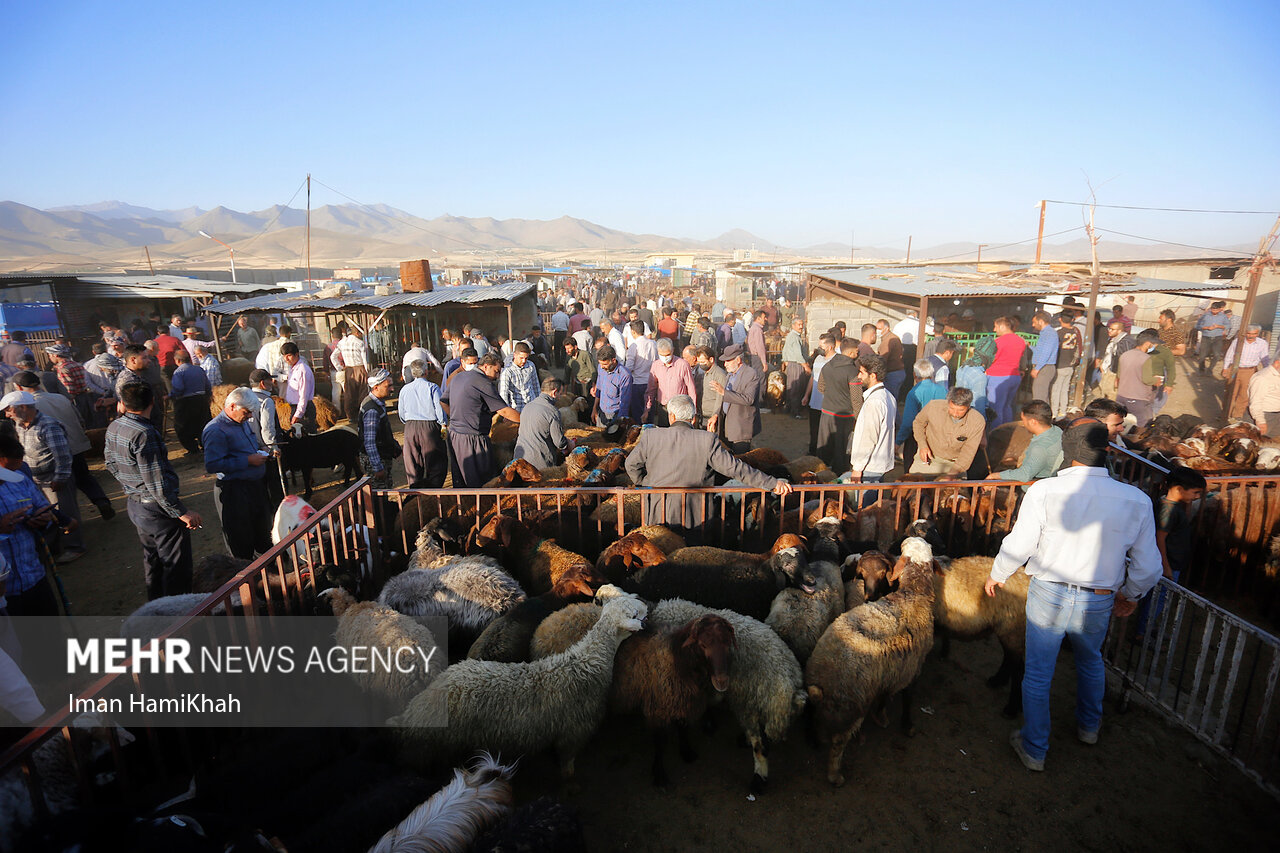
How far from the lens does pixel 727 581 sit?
4.33 metres

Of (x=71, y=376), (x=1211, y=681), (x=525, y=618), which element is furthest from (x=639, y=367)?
(x=71, y=376)

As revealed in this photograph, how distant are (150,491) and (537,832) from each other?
4.39 meters

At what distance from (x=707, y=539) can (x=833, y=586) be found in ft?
4.74

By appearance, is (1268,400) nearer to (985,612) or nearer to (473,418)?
(985,612)

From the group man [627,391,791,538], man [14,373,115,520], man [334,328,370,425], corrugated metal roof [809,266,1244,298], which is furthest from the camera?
corrugated metal roof [809,266,1244,298]

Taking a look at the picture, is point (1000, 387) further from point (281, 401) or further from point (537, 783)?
point (281, 401)

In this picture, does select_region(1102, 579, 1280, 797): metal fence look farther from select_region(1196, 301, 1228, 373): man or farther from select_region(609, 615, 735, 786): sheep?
select_region(1196, 301, 1228, 373): man

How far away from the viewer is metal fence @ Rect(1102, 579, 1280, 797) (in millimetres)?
3451

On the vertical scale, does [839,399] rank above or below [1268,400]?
below

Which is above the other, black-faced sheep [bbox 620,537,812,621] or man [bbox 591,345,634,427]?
man [bbox 591,345,634,427]

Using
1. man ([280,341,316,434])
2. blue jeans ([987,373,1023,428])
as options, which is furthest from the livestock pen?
man ([280,341,316,434])

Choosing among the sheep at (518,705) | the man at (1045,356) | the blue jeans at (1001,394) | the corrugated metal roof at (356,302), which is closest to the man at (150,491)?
the sheep at (518,705)

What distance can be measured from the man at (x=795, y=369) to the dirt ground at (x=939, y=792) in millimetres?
8729

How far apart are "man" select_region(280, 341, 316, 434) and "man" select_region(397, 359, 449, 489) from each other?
2.64m
